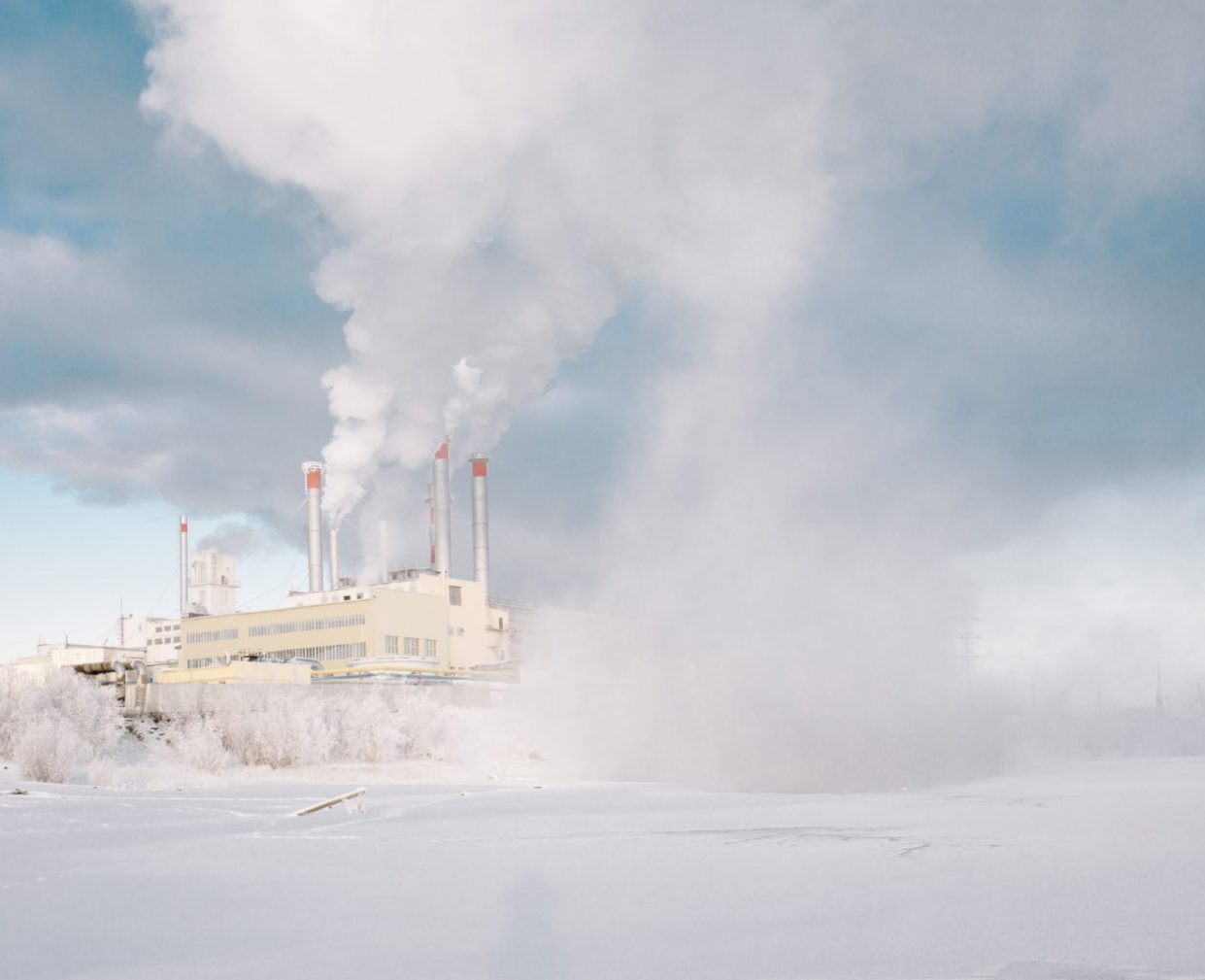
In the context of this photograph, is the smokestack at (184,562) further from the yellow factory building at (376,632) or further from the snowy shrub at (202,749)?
the snowy shrub at (202,749)

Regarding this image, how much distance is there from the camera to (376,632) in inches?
3501

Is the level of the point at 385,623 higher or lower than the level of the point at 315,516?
lower

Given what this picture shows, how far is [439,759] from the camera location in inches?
2000

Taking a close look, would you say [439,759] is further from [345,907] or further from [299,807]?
[345,907]

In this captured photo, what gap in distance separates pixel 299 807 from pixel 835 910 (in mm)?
16790

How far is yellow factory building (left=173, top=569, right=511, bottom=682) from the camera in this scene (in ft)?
293

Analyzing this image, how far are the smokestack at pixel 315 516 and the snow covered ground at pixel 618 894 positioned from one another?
257ft

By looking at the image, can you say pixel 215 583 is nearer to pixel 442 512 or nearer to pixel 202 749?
pixel 442 512

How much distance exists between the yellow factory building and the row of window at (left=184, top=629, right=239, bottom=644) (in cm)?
9

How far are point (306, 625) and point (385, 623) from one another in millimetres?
8491

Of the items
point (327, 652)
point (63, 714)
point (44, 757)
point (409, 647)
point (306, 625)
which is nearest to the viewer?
point (44, 757)

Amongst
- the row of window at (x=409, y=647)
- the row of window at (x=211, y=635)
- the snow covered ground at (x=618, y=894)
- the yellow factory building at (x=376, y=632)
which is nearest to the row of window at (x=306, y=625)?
the yellow factory building at (x=376, y=632)

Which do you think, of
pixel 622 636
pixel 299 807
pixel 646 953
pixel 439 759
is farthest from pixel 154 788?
pixel 622 636

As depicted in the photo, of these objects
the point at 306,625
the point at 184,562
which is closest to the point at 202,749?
the point at 306,625
